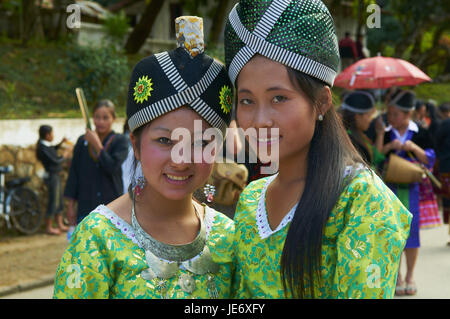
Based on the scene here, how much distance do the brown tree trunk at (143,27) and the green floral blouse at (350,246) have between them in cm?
1528

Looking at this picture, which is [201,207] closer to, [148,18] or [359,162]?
[359,162]

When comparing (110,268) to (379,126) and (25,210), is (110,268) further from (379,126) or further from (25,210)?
(25,210)

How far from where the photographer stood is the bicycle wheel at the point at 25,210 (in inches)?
325

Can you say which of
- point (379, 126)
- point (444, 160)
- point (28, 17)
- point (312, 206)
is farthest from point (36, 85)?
point (312, 206)

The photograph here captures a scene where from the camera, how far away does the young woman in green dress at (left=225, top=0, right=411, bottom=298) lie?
1.69 metres

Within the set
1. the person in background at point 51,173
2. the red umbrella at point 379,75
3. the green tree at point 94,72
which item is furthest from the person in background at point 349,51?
the person in background at point 51,173

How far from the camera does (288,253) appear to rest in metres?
1.80

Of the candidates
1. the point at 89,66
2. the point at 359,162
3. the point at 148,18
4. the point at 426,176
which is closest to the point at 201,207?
the point at 359,162

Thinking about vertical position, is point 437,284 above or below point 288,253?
below

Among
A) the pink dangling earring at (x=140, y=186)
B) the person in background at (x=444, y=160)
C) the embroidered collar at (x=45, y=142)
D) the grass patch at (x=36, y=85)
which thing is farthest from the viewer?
the grass patch at (x=36, y=85)

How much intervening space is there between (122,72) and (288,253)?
1037 cm

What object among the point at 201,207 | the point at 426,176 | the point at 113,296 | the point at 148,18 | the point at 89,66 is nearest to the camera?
the point at 113,296

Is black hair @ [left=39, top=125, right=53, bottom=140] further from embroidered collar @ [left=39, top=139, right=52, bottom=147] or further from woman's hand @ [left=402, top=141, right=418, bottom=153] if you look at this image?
woman's hand @ [left=402, top=141, right=418, bottom=153]

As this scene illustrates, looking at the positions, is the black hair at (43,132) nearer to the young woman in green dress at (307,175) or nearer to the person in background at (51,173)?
the person in background at (51,173)
